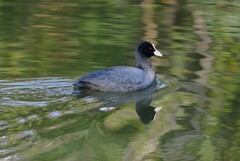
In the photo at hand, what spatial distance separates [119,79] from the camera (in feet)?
31.8

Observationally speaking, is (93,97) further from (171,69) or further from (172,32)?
(172,32)

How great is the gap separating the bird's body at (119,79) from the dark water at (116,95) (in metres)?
0.11

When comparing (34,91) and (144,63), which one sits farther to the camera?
(144,63)

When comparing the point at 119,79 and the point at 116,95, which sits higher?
the point at 119,79

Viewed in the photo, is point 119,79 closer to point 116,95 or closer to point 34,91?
point 116,95

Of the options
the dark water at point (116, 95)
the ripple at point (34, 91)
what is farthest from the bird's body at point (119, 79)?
the ripple at point (34, 91)

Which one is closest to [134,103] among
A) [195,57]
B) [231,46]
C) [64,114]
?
[64,114]

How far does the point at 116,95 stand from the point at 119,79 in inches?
8.7

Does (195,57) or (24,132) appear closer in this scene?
(24,132)

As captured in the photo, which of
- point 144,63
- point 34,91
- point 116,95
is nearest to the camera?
point 34,91

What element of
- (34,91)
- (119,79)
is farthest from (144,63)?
(34,91)

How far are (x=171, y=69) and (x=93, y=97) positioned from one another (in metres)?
2.29

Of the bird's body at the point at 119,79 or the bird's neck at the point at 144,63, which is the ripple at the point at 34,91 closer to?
the bird's body at the point at 119,79

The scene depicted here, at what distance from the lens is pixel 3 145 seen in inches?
281
